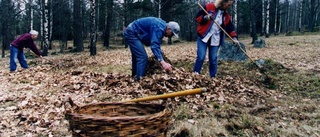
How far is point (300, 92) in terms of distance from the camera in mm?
6844

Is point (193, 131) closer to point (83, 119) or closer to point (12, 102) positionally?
point (83, 119)

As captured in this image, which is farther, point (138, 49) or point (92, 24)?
point (92, 24)

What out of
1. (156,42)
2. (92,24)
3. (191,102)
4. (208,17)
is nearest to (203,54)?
(208,17)

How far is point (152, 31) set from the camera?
17.5ft

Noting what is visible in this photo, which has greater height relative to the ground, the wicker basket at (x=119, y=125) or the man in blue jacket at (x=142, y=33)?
the man in blue jacket at (x=142, y=33)

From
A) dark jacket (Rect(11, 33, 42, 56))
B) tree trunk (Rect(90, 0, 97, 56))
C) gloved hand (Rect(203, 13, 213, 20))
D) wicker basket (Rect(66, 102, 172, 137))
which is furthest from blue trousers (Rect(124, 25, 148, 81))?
tree trunk (Rect(90, 0, 97, 56))

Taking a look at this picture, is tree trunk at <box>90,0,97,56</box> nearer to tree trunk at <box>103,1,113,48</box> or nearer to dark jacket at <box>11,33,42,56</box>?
dark jacket at <box>11,33,42,56</box>

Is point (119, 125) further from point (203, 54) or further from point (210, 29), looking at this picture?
point (210, 29)

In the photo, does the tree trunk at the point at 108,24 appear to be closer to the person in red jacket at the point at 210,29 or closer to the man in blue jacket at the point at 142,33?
the person in red jacket at the point at 210,29

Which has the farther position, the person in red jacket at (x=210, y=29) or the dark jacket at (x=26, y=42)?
the dark jacket at (x=26, y=42)

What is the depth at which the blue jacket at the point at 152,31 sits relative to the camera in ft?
16.1

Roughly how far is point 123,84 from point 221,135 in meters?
2.92

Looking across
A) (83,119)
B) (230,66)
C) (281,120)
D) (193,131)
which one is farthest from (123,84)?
(230,66)

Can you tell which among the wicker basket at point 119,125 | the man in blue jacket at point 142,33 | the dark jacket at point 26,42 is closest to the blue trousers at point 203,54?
the man in blue jacket at point 142,33
